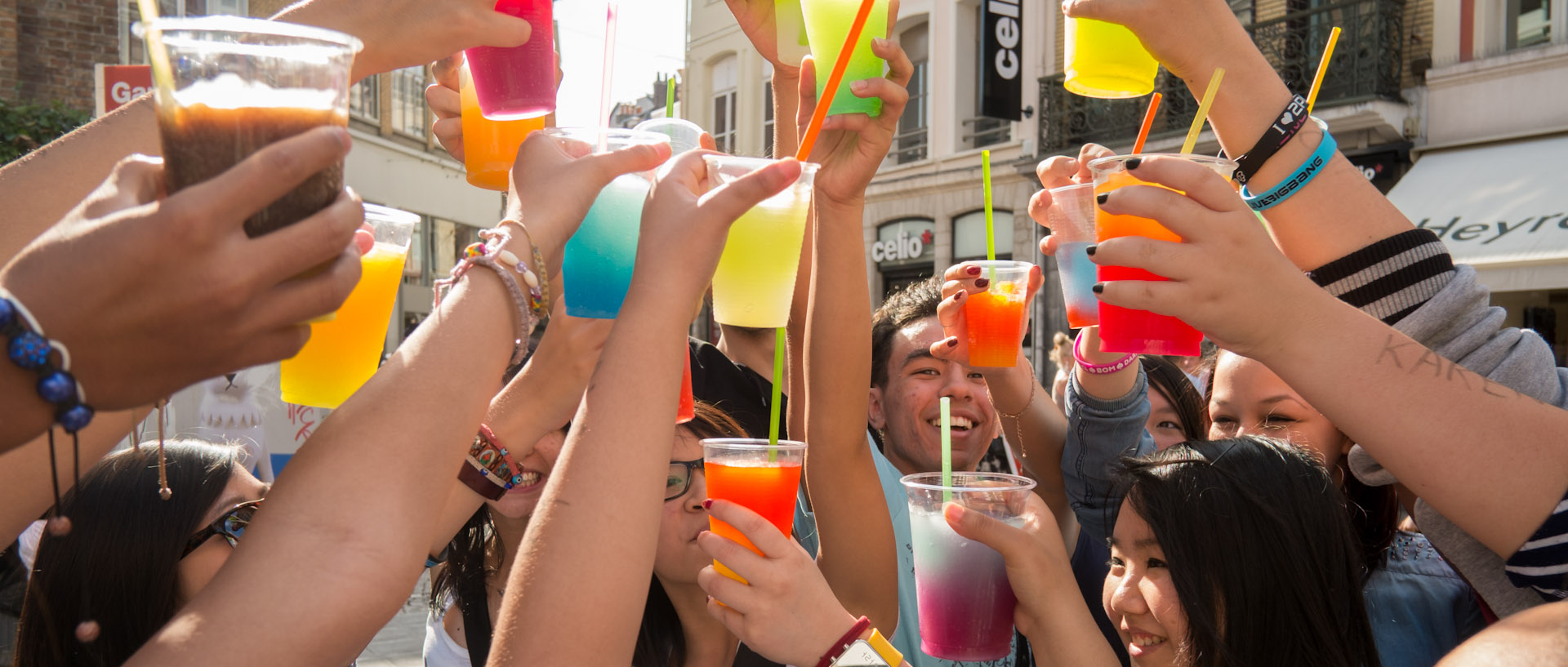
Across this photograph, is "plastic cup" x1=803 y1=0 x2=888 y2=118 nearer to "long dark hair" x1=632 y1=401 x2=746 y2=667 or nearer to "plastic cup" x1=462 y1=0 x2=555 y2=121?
"plastic cup" x1=462 y1=0 x2=555 y2=121

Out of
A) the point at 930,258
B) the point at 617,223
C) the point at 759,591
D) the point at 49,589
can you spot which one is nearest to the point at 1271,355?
the point at 759,591

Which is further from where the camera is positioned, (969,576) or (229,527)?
(229,527)

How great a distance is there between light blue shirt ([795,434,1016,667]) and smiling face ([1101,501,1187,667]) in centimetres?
36

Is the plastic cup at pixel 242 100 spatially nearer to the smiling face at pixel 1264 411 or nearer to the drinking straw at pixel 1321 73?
the drinking straw at pixel 1321 73

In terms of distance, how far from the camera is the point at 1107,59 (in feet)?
7.18

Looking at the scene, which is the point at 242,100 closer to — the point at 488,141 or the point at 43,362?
the point at 43,362

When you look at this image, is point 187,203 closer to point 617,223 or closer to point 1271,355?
point 617,223

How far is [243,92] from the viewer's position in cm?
116

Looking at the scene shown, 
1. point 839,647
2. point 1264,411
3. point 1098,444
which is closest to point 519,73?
point 839,647

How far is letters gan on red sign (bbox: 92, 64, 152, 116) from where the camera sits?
280 inches

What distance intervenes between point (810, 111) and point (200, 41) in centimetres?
128

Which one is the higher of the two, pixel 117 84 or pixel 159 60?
pixel 117 84

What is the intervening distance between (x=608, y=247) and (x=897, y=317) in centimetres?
175

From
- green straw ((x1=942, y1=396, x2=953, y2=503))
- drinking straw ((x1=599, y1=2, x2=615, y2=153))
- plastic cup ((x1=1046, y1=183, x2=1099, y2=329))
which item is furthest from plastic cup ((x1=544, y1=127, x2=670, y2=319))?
plastic cup ((x1=1046, y1=183, x2=1099, y2=329))
